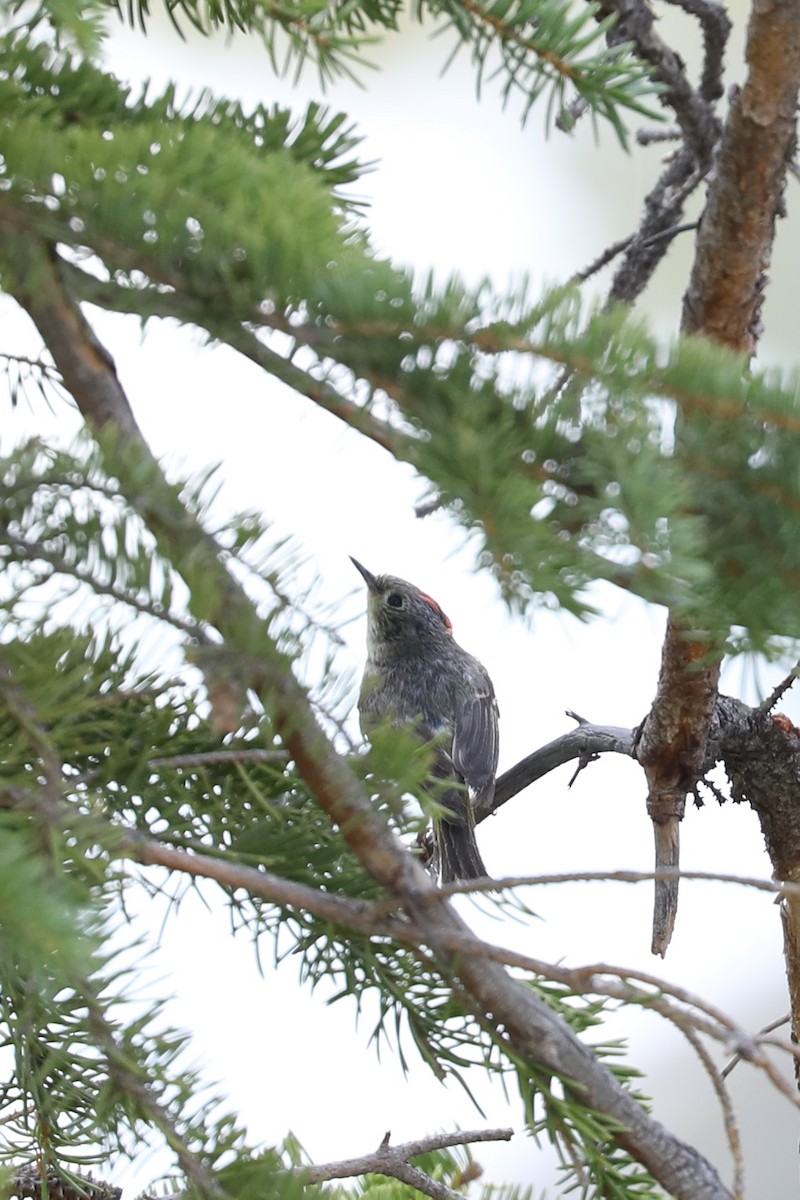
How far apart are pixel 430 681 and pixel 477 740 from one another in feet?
0.55

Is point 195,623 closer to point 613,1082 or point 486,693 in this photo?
point 613,1082

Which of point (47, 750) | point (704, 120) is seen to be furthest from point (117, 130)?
point (704, 120)

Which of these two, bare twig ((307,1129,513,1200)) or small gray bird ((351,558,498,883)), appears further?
small gray bird ((351,558,498,883))

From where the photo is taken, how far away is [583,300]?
0.30 meters

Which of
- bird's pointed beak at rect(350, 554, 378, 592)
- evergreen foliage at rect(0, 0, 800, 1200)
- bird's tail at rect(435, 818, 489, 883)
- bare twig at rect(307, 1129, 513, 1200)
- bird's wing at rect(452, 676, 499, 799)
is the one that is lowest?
bare twig at rect(307, 1129, 513, 1200)

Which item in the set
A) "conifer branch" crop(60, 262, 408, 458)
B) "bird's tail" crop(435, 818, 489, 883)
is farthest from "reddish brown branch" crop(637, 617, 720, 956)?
"conifer branch" crop(60, 262, 408, 458)

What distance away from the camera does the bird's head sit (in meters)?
1.40

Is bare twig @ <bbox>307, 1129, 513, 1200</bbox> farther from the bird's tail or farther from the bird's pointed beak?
the bird's pointed beak

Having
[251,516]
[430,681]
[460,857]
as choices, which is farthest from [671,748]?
[251,516]

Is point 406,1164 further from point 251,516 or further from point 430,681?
point 430,681

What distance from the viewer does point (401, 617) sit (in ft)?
4.71

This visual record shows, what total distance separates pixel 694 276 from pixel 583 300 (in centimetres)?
38

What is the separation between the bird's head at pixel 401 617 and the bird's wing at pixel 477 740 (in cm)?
9

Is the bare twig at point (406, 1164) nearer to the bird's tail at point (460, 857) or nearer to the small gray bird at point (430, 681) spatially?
the bird's tail at point (460, 857)
